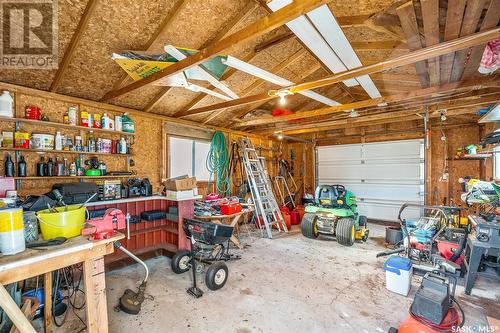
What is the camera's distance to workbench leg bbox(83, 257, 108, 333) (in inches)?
60.0

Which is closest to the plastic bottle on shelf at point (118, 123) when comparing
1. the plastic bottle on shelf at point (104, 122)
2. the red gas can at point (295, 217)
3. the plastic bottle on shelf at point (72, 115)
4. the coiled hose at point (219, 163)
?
the plastic bottle on shelf at point (104, 122)

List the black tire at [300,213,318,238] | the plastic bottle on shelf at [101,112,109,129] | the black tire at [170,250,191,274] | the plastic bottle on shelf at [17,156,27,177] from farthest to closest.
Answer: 1. the black tire at [300,213,318,238]
2. the plastic bottle on shelf at [101,112,109,129]
3. the black tire at [170,250,191,274]
4. the plastic bottle on shelf at [17,156,27,177]

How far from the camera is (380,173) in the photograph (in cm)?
663

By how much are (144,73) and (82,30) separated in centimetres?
70

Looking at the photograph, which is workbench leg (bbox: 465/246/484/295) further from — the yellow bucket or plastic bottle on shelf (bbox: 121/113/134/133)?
plastic bottle on shelf (bbox: 121/113/134/133)

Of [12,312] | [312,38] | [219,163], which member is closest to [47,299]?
[12,312]

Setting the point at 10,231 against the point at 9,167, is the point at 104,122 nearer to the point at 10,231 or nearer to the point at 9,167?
the point at 9,167

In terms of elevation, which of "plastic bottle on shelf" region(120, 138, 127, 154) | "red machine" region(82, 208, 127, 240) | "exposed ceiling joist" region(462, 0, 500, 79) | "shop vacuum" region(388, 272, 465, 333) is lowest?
"shop vacuum" region(388, 272, 465, 333)

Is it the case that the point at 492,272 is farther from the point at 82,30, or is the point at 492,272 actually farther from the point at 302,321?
the point at 82,30

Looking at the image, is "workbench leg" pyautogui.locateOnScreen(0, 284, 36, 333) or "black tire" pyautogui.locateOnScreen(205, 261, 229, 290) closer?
"workbench leg" pyautogui.locateOnScreen(0, 284, 36, 333)

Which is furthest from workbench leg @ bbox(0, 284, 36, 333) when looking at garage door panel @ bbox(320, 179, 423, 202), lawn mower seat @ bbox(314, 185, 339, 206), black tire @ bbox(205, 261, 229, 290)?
garage door panel @ bbox(320, 179, 423, 202)

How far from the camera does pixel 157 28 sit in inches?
107

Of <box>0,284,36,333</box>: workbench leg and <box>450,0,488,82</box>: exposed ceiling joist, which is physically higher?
<box>450,0,488,82</box>: exposed ceiling joist

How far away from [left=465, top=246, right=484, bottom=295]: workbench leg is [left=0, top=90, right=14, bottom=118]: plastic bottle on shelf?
19.2 feet
